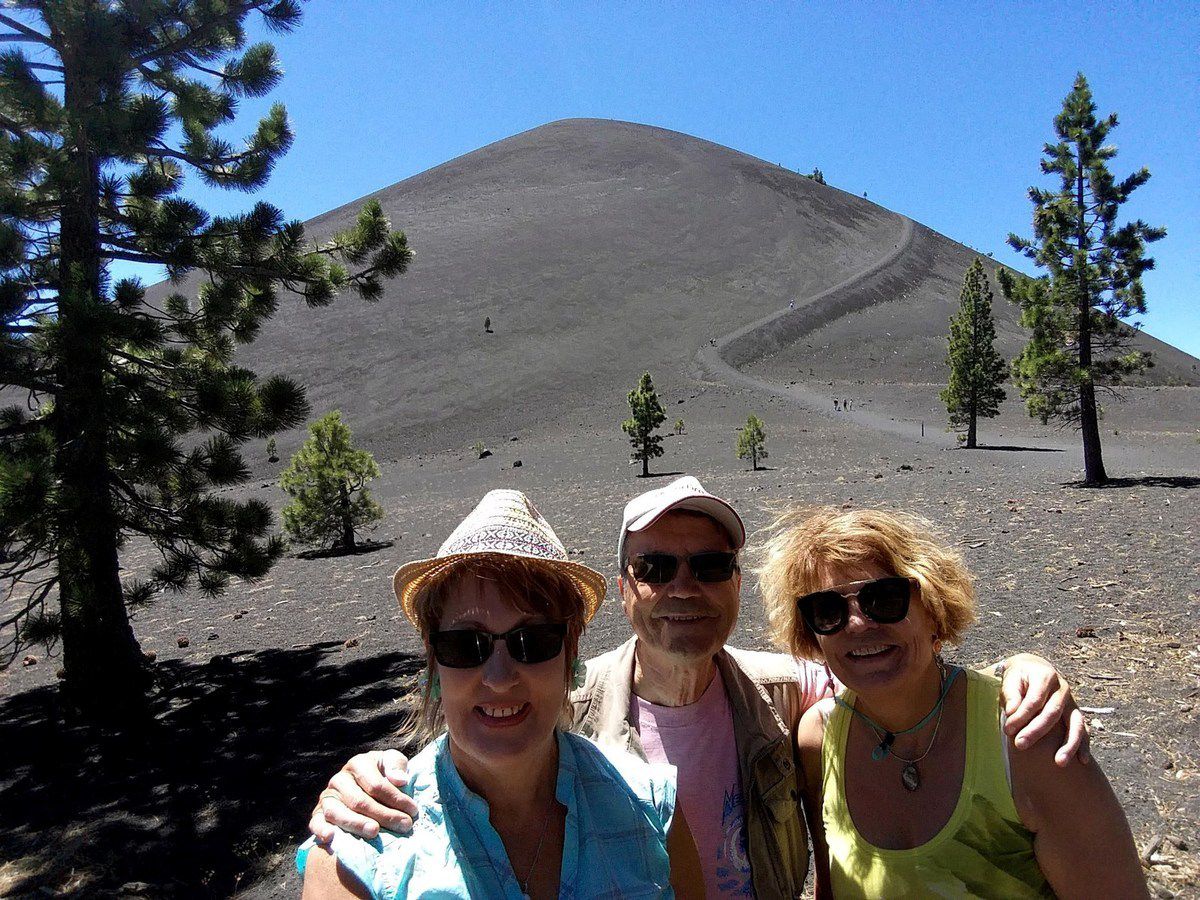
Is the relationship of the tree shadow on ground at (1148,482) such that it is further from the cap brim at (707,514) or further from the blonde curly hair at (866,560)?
the cap brim at (707,514)

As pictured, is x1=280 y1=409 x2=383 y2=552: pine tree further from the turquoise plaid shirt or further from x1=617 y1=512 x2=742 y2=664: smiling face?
the turquoise plaid shirt

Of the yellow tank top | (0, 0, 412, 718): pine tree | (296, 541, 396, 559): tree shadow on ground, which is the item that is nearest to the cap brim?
the yellow tank top

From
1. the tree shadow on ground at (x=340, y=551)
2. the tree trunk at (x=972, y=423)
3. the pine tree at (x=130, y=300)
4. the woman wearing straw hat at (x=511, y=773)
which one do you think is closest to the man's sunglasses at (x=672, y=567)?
the woman wearing straw hat at (x=511, y=773)

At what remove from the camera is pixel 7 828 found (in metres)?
5.05

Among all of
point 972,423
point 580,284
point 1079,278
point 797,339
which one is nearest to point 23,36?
point 1079,278

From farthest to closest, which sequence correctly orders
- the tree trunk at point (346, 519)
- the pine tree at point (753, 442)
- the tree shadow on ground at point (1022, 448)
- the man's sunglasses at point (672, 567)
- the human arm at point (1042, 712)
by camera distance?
the tree shadow on ground at point (1022, 448) < the pine tree at point (753, 442) < the tree trunk at point (346, 519) < the man's sunglasses at point (672, 567) < the human arm at point (1042, 712)

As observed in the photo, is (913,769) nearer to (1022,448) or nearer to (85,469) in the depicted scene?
(85,469)

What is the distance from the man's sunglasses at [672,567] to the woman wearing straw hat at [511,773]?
0.52m

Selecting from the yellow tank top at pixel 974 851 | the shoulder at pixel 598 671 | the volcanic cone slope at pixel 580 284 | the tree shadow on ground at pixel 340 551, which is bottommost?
the tree shadow on ground at pixel 340 551

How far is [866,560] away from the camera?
2240 millimetres

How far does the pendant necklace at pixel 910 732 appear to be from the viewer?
81.1 inches

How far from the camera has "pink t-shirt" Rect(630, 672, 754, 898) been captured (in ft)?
7.21

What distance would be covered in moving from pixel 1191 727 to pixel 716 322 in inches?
2388

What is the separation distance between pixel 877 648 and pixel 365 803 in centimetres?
136
